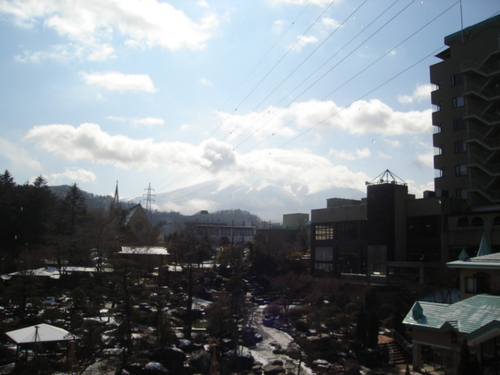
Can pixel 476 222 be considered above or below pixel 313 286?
above

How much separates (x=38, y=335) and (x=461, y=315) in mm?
18241

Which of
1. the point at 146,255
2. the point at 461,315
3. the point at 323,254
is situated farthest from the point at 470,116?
the point at 146,255

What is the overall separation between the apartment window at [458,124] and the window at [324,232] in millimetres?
15918

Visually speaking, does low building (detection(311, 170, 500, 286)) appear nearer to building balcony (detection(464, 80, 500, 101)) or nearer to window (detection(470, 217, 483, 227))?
window (detection(470, 217, 483, 227))

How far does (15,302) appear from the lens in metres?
28.0

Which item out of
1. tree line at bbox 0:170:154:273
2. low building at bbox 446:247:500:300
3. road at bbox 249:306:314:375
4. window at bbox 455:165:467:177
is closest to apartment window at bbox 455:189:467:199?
window at bbox 455:165:467:177

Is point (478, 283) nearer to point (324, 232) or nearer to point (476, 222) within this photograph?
point (476, 222)

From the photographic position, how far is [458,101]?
132ft

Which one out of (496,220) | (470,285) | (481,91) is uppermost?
(481,91)

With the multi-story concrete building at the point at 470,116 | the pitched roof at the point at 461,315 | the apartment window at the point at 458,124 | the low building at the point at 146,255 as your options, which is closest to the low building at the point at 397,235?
the multi-story concrete building at the point at 470,116

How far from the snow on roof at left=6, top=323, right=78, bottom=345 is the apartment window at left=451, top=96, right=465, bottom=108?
37.7 meters

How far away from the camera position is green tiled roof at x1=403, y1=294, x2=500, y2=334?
55.8ft

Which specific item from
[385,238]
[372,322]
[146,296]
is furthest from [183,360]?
[385,238]

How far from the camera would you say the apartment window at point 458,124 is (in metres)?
39.8
